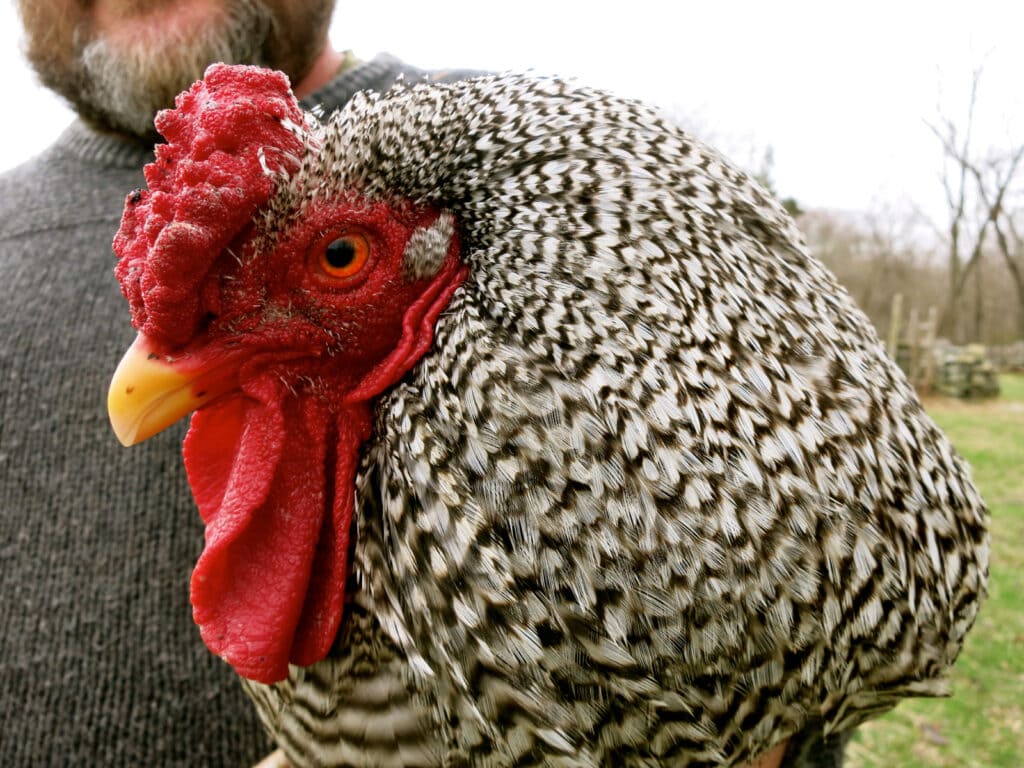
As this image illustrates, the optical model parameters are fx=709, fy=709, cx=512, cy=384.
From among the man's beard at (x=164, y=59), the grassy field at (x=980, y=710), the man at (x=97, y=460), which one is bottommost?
the grassy field at (x=980, y=710)

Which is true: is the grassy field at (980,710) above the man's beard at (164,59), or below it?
below

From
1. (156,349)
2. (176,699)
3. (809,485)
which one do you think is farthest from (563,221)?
(176,699)

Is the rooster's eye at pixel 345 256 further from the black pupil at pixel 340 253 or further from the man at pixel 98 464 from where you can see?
the man at pixel 98 464

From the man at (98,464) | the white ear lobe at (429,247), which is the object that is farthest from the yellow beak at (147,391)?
the man at (98,464)

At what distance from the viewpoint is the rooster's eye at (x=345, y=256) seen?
42.5 inches

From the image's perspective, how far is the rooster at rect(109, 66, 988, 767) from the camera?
0.94 metres

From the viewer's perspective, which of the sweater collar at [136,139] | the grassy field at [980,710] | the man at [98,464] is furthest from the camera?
the grassy field at [980,710]

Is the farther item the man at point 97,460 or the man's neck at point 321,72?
the man's neck at point 321,72

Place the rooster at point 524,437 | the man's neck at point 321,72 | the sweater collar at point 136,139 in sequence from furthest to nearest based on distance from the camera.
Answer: the man's neck at point 321,72, the sweater collar at point 136,139, the rooster at point 524,437

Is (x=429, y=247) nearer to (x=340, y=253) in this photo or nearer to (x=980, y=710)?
(x=340, y=253)

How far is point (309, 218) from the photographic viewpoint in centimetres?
106

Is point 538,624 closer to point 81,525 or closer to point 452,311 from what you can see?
point 452,311

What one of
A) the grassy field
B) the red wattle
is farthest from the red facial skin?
the grassy field

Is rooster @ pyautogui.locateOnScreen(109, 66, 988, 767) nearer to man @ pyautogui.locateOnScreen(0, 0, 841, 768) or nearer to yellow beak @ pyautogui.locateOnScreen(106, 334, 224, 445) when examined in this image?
yellow beak @ pyautogui.locateOnScreen(106, 334, 224, 445)
